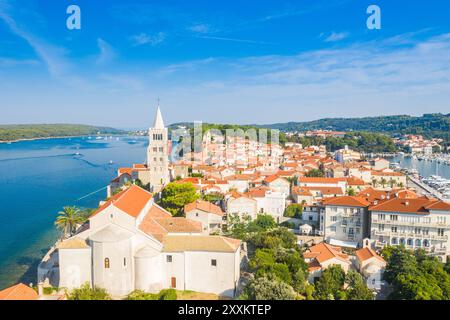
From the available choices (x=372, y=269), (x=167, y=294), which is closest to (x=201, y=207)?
(x=167, y=294)

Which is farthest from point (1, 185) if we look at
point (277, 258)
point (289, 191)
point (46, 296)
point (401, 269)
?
point (401, 269)

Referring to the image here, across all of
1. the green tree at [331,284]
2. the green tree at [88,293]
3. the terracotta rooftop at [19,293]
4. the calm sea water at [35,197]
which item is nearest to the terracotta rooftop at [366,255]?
the green tree at [331,284]

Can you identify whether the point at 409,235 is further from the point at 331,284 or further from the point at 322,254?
the point at 331,284

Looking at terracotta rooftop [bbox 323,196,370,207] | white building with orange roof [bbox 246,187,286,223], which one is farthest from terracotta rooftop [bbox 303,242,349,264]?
white building with orange roof [bbox 246,187,286,223]
